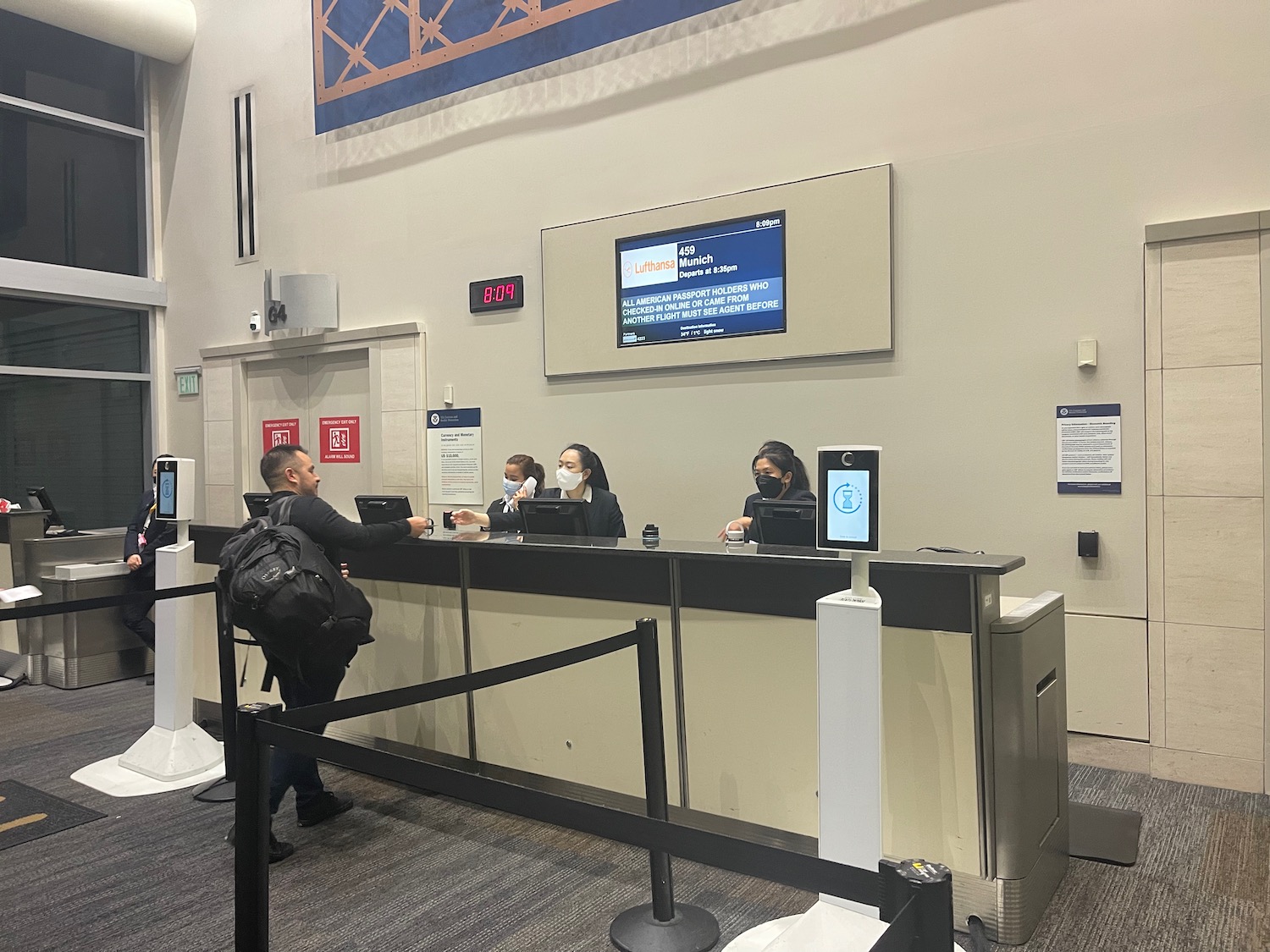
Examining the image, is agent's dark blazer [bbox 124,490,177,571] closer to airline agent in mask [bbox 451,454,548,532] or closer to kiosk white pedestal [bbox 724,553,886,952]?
airline agent in mask [bbox 451,454,548,532]

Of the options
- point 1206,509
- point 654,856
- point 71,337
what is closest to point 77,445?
point 71,337

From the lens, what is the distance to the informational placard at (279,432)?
7.47 m

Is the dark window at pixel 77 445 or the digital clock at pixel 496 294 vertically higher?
the digital clock at pixel 496 294

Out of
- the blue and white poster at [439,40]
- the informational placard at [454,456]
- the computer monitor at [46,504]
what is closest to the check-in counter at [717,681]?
the informational placard at [454,456]

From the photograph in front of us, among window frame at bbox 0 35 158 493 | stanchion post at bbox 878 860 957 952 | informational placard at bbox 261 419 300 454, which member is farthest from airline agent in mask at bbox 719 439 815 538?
window frame at bbox 0 35 158 493

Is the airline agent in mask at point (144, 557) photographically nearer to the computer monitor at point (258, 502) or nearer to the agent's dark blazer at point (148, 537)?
the agent's dark blazer at point (148, 537)

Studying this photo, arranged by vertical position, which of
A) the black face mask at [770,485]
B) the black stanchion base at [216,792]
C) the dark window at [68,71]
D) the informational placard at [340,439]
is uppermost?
the dark window at [68,71]

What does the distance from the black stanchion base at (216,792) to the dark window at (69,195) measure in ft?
19.3

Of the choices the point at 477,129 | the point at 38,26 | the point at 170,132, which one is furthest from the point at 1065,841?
the point at 38,26

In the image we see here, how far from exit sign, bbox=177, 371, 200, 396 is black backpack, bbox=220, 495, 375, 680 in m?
5.54

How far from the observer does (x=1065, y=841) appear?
289cm

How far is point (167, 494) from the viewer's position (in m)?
4.09

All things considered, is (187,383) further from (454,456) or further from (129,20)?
(454,456)

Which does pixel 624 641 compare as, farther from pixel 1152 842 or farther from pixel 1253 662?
pixel 1253 662
